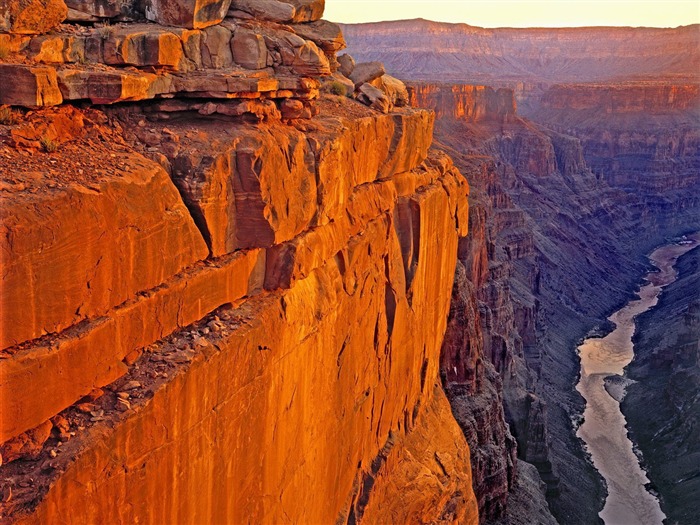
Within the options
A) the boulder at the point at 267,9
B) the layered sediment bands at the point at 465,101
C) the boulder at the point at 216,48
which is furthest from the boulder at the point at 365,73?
the layered sediment bands at the point at 465,101

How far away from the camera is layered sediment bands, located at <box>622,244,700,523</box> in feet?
156

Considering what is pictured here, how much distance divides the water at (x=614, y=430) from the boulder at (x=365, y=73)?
2824cm

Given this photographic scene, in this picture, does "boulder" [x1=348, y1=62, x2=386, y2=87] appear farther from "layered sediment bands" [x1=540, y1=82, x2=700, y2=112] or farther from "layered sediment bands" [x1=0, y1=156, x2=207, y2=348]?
"layered sediment bands" [x1=540, y1=82, x2=700, y2=112]

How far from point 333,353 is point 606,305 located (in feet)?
246

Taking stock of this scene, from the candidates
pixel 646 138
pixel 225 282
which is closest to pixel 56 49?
pixel 225 282

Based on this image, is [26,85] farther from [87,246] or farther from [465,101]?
[465,101]

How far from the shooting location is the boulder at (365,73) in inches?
891

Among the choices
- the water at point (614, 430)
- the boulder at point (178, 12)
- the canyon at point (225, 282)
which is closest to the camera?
the canyon at point (225, 282)

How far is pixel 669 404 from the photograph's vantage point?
2269 inches

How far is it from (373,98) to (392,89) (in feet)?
9.79

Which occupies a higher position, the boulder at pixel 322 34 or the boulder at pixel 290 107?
the boulder at pixel 322 34

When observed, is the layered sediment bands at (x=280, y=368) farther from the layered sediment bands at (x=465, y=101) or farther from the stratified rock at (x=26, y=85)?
the layered sediment bands at (x=465, y=101)

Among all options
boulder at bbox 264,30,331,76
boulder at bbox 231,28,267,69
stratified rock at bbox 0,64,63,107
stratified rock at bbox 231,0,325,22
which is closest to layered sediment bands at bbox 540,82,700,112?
stratified rock at bbox 231,0,325,22

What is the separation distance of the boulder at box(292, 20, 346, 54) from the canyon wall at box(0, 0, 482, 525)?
0.07 meters
